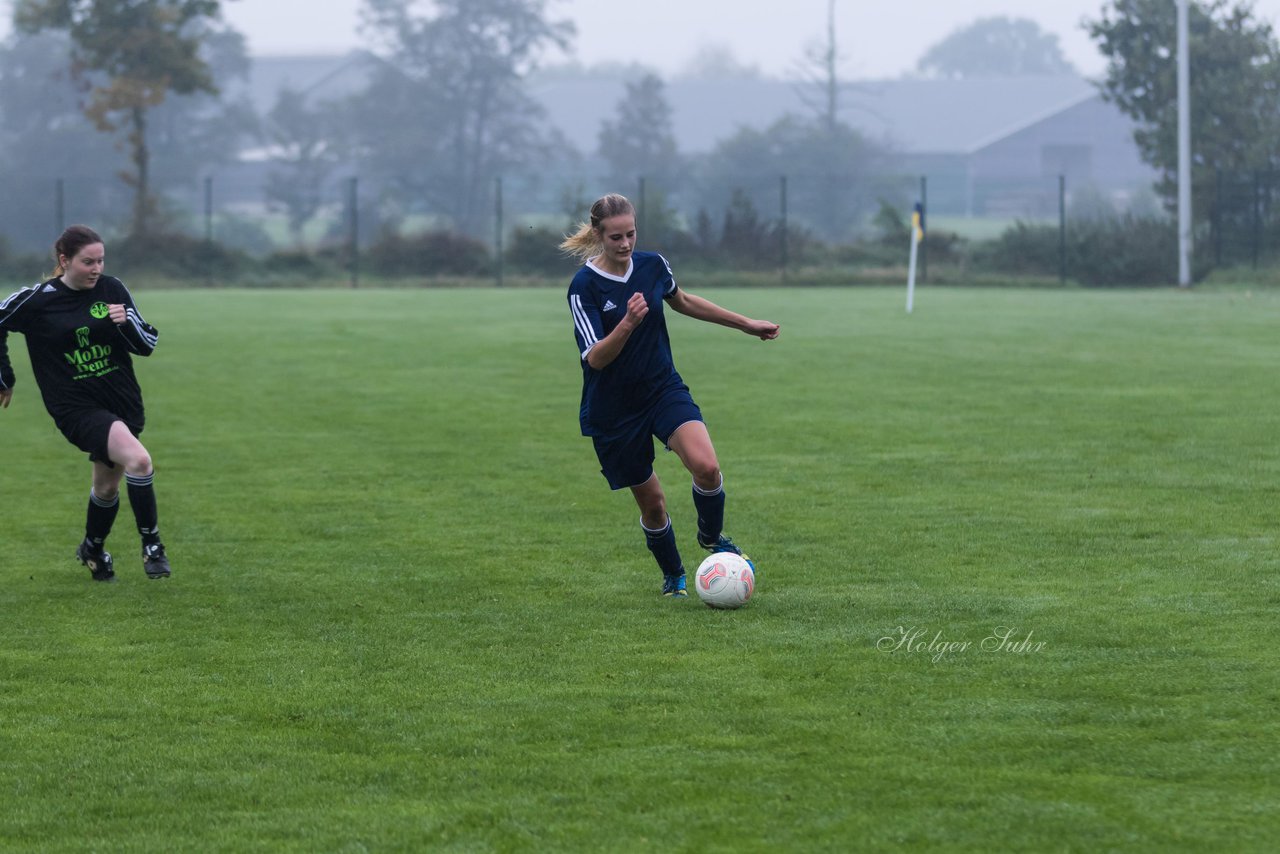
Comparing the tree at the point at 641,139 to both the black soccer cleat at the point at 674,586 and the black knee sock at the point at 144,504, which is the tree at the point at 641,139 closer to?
the black knee sock at the point at 144,504

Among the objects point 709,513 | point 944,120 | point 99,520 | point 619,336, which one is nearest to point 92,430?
point 99,520

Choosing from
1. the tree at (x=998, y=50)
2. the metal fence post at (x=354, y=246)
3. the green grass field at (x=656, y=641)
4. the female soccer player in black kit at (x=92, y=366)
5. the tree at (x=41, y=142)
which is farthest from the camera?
the tree at (x=998, y=50)

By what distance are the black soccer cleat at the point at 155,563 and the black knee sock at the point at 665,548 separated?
2350 millimetres

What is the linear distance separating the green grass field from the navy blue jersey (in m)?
0.83

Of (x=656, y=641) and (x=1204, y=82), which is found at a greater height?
(x=1204, y=82)

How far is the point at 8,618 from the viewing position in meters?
7.12

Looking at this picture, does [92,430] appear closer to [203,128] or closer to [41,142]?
[41,142]

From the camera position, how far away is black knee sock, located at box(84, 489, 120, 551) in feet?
26.5

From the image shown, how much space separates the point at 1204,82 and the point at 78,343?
39432mm

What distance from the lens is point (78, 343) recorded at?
8.05m

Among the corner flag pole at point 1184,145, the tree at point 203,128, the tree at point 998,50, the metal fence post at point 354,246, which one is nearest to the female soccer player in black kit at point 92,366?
the corner flag pole at point 1184,145

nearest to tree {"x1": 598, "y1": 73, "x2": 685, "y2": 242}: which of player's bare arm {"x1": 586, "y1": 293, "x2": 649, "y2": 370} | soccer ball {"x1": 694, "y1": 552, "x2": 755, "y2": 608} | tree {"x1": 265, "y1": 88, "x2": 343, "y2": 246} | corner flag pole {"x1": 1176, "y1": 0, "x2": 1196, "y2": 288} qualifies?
tree {"x1": 265, "y1": 88, "x2": 343, "y2": 246}

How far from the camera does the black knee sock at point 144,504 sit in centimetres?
798

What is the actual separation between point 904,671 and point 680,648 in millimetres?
890
